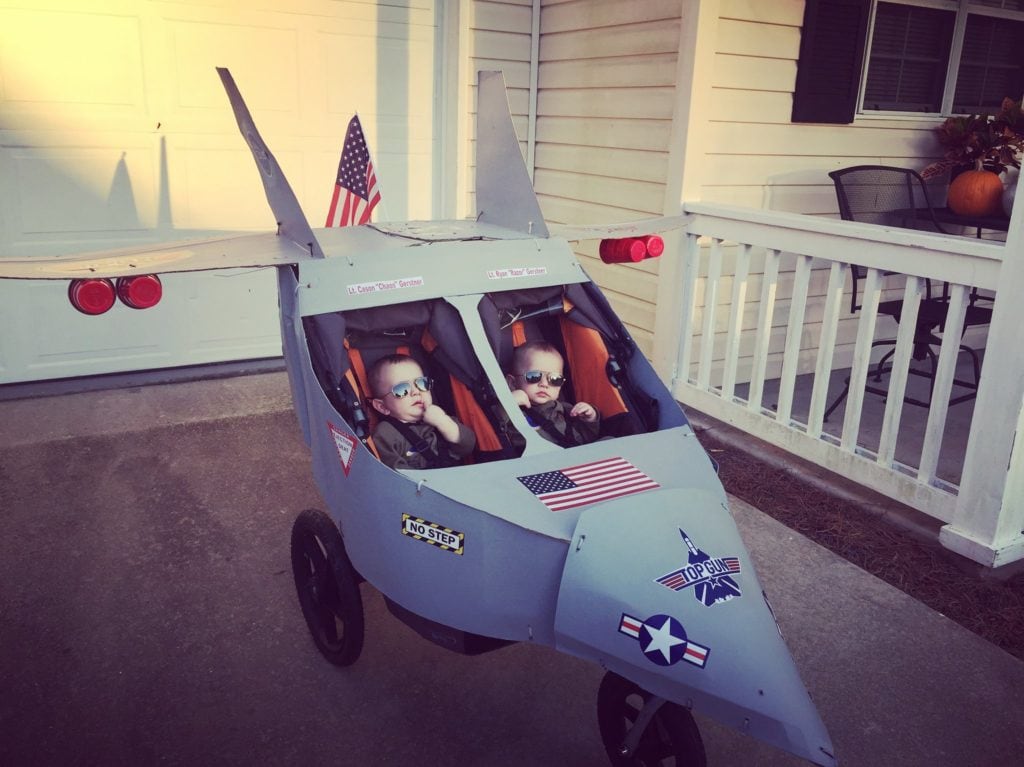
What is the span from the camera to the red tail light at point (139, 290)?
2.58m

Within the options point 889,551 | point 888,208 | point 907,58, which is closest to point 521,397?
point 889,551

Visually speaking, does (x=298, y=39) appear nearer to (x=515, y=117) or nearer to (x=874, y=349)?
(x=515, y=117)

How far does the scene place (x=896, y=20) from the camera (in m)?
5.89

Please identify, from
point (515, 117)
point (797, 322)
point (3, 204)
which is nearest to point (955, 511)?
point (797, 322)

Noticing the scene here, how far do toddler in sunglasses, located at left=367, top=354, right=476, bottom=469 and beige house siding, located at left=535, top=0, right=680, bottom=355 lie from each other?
10.3 feet

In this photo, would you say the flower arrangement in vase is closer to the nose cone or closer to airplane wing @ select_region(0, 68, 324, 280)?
the nose cone

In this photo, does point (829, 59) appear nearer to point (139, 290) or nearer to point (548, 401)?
point (548, 401)

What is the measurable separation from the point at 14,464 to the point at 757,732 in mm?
4204

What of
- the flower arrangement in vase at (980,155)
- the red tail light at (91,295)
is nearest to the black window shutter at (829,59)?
the flower arrangement in vase at (980,155)

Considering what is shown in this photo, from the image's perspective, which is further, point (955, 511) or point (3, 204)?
point (3, 204)

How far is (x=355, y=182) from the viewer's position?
435 centimetres

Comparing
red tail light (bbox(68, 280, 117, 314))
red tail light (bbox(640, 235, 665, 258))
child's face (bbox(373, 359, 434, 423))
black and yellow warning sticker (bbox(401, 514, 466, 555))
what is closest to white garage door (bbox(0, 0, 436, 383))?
red tail light (bbox(640, 235, 665, 258))

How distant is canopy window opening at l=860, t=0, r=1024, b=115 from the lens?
19.4 feet

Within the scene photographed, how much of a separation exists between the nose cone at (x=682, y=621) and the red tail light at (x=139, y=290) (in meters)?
1.55
